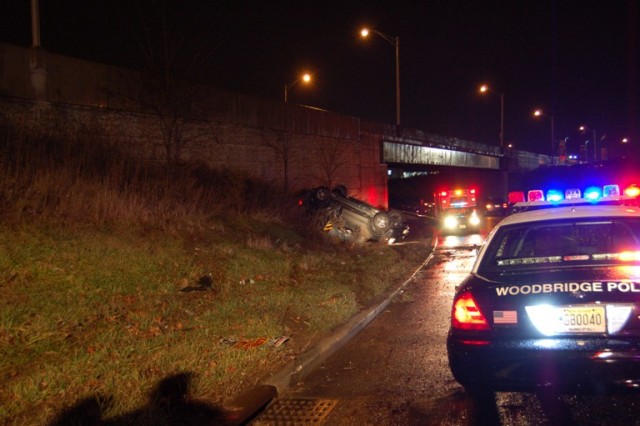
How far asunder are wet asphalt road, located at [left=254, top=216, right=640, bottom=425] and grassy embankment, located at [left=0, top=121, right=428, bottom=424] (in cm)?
60

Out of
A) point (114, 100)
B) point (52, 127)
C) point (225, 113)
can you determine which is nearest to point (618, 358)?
point (52, 127)

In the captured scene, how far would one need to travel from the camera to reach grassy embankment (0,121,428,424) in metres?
5.02

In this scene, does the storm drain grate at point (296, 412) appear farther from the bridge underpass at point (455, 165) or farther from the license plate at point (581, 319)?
the bridge underpass at point (455, 165)

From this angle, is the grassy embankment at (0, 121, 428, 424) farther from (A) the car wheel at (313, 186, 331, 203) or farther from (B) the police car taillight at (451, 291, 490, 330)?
(A) the car wheel at (313, 186, 331, 203)

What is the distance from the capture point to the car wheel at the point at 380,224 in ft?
64.1

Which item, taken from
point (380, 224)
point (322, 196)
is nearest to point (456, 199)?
point (380, 224)

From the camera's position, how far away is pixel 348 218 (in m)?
19.7

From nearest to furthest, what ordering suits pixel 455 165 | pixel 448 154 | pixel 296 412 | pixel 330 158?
pixel 296 412
pixel 330 158
pixel 448 154
pixel 455 165

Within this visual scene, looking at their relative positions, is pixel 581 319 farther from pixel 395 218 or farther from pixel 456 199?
pixel 456 199

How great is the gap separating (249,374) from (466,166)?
149 ft

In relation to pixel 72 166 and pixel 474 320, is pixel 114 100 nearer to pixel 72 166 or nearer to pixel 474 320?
pixel 72 166

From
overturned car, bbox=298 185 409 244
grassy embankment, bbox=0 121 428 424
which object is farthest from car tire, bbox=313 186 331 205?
grassy embankment, bbox=0 121 428 424

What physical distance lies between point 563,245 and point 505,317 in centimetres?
202

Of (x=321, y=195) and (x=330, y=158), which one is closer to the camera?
(x=321, y=195)
